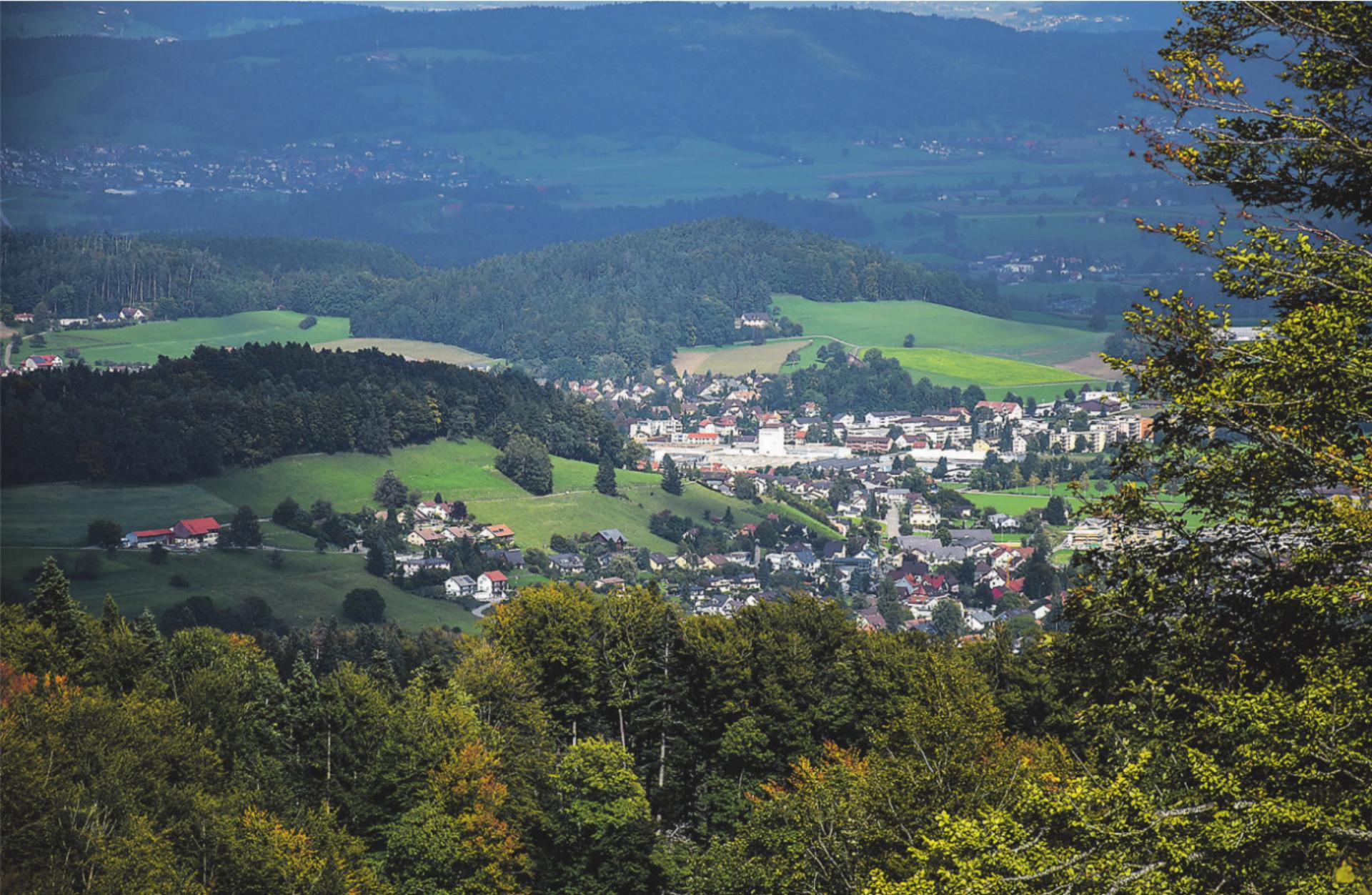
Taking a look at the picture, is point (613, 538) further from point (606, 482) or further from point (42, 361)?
point (42, 361)

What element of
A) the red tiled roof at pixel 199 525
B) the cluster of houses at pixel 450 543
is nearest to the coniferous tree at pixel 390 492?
the cluster of houses at pixel 450 543

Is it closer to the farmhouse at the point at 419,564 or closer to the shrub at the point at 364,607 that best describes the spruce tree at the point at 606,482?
the farmhouse at the point at 419,564

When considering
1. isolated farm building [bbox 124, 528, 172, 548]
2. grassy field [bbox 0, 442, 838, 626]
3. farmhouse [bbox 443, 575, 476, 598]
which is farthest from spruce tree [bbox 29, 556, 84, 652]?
farmhouse [bbox 443, 575, 476, 598]

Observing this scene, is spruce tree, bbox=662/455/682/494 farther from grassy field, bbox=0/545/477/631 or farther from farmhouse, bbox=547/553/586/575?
grassy field, bbox=0/545/477/631

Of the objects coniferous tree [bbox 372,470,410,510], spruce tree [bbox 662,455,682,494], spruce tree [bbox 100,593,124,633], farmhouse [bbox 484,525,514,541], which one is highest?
spruce tree [bbox 100,593,124,633]

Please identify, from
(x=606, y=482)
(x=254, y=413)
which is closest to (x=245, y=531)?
(x=254, y=413)

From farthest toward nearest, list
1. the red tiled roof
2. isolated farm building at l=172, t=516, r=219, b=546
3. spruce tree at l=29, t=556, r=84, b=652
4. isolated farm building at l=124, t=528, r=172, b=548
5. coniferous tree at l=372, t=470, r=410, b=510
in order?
coniferous tree at l=372, t=470, r=410, b=510
the red tiled roof
isolated farm building at l=172, t=516, r=219, b=546
isolated farm building at l=124, t=528, r=172, b=548
spruce tree at l=29, t=556, r=84, b=652
